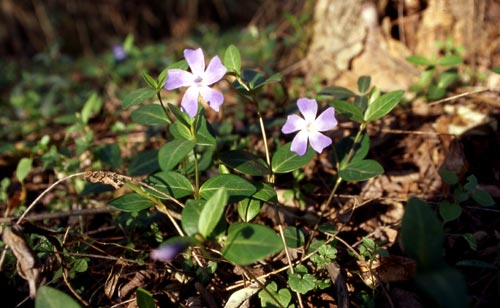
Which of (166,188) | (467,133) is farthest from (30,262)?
(467,133)

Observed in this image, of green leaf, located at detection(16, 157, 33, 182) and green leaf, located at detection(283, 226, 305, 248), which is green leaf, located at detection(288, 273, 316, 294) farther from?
green leaf, located at detection(16, 157, 33, 182)

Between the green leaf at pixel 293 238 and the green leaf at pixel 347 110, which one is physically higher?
the green leaf at pixel 347 110

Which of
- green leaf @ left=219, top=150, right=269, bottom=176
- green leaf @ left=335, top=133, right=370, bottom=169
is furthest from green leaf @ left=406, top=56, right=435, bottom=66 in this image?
green leaf @ left=219, top=150, right=269, bottom=176

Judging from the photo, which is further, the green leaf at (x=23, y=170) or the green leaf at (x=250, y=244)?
the green leaf at (x=23, y=170)

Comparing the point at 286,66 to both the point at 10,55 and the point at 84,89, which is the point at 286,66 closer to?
the point at 84,89

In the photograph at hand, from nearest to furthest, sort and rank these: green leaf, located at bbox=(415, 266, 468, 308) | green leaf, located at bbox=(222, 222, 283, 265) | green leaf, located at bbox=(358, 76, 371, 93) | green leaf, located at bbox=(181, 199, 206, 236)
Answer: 1. green leaf, located at bbox=(415, 266, 468, 308)
2. green leaf, located at bbox=(222, 222, 283, 265)
3. green leaf, located at bbox=(181, 199, 206, 236)
4. green leaf, located at bbox=(358, 76, 371, 93)

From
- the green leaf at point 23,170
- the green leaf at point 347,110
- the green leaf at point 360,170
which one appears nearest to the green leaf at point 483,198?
the green leaf at point 360,170

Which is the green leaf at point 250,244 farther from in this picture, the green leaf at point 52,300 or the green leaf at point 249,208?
the green leaf at point 52,300

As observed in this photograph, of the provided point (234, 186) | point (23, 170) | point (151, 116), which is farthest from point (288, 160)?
point (23, 170)
